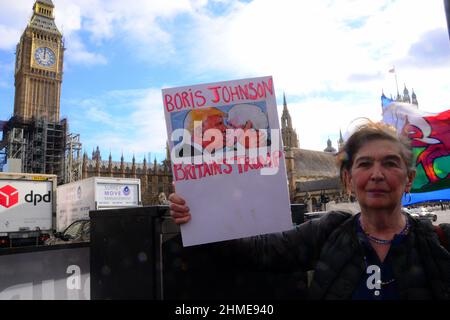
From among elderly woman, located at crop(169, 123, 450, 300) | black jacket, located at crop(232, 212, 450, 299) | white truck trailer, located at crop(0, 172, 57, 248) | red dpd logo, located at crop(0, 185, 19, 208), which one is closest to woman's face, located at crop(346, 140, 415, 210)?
elderly woman, located at crop(169, 123, 450, 300)

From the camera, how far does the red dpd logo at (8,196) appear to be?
14.1m

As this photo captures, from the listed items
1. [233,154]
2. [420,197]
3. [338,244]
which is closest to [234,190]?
[233,154]

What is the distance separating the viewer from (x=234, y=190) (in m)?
1.80

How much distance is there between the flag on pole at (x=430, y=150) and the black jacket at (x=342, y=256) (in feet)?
12.7

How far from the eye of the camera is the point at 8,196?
47.1ft

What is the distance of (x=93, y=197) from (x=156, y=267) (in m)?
15.9

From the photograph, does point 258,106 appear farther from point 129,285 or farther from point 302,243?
point 129,285

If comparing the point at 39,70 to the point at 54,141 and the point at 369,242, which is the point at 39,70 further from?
the point at 369,242

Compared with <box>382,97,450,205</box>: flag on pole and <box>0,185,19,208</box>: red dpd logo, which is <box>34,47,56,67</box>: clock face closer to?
<box>0,185,19,208</box>: red dpd logo

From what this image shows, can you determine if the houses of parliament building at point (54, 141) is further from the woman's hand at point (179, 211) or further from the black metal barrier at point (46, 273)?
the woman's hand at point (179, 211)

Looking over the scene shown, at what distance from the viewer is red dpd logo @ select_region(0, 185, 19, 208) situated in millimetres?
14102

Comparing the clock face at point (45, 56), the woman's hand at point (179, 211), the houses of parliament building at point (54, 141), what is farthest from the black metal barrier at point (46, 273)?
the clock face at point (45, 56)
